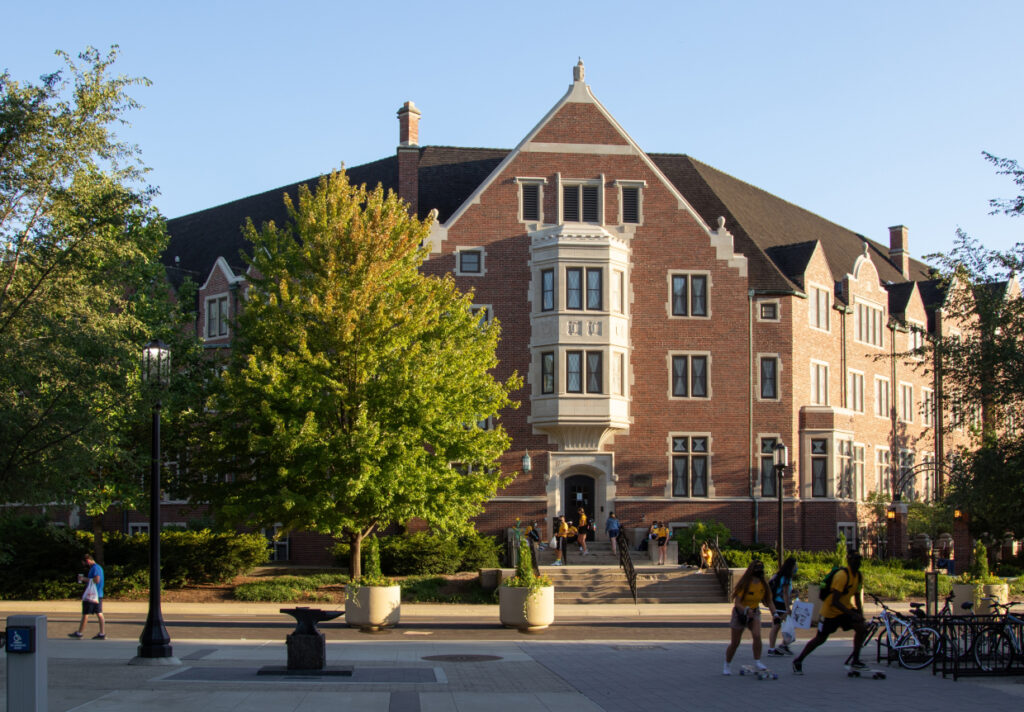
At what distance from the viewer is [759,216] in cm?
5044

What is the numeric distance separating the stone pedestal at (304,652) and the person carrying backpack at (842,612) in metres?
7.08

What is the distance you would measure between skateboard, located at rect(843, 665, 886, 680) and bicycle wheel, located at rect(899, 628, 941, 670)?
0.83 metres

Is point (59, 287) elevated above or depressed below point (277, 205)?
below

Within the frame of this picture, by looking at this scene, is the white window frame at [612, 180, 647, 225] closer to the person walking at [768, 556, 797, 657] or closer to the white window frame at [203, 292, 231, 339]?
the white window frame at [203, 292, 231, 339]

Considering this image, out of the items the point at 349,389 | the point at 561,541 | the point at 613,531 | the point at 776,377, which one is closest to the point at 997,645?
the point at 349,389

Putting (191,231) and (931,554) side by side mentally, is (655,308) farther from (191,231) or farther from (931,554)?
(191,231)

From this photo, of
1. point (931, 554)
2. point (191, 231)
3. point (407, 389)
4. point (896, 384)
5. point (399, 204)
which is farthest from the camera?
point (191, 231)

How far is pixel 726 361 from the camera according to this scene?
42062mm

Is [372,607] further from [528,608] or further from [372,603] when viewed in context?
[528,608]

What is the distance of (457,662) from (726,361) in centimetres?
2538

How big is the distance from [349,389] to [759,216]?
25.5m

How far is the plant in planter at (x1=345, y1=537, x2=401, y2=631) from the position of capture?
81.6 ft

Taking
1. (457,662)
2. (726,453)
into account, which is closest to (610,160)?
(726,453)

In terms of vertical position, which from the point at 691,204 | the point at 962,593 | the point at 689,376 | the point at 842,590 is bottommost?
the point at 962,593
